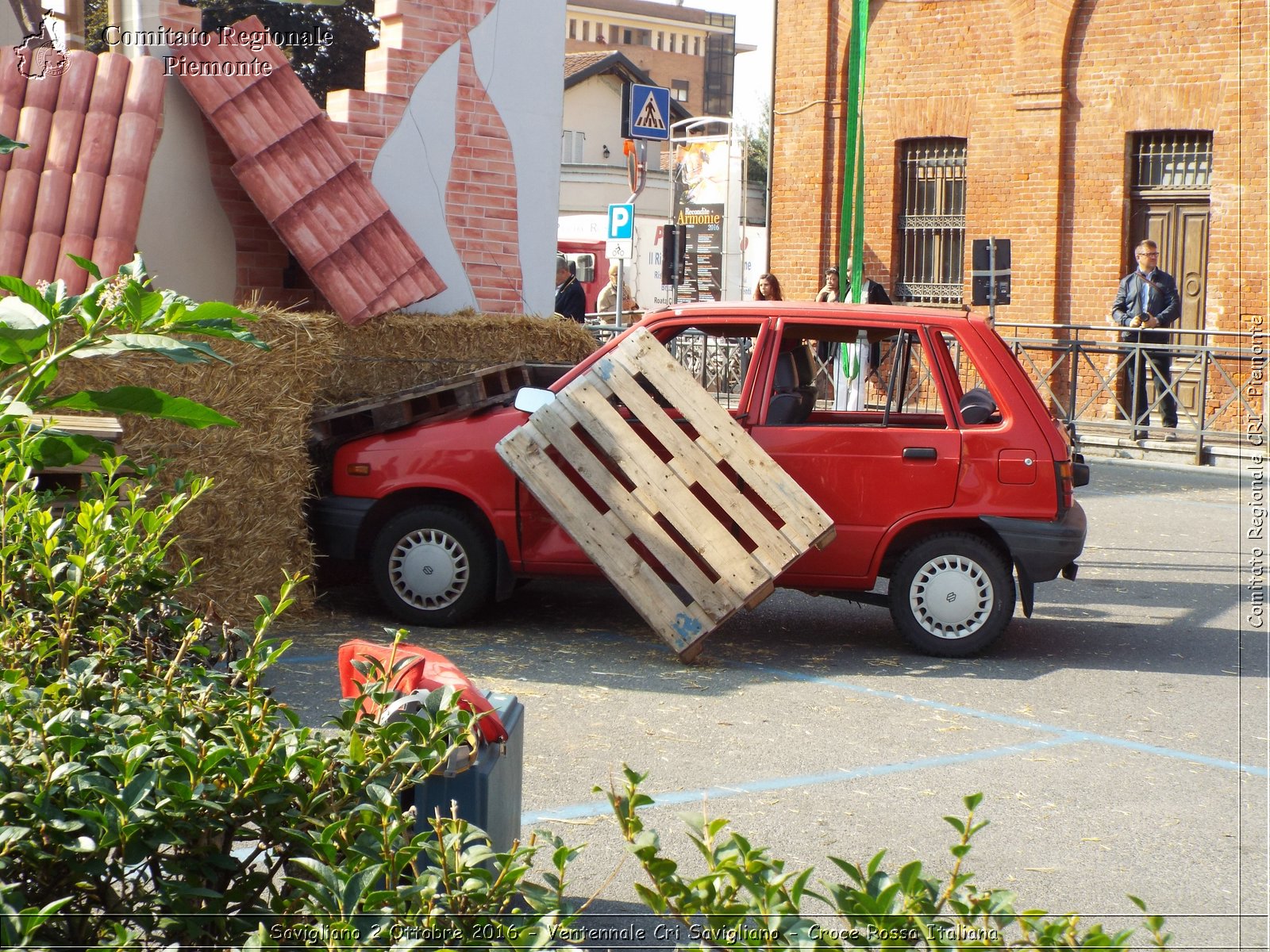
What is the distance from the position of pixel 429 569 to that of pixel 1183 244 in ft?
55.5

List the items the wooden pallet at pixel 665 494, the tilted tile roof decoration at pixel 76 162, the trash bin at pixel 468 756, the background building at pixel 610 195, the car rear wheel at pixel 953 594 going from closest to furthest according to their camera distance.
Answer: the trash bin at pixel 468 756 < the wooden pallet at pixel 665 494 < the car rear wheel at pixel 953 594 < the tilted tile roof decoration at pixel 76 162 < the background building at pixel 610 195

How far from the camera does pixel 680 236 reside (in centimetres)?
2347

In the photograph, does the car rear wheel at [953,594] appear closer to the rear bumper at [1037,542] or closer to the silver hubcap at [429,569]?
the rear bumper at [1037,542]

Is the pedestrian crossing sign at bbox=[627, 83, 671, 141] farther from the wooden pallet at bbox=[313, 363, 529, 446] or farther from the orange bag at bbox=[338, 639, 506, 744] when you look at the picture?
the orange bag at bbox=[338, 639, 506, 744]

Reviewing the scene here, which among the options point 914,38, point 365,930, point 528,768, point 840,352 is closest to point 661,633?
point 528,768

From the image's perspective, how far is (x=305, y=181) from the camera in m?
9.92

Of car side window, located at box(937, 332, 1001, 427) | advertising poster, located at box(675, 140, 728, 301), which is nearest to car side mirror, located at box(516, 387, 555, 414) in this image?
car side window, located at box(937, 332, 1001, 427)

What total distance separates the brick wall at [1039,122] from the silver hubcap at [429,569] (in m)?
14.7

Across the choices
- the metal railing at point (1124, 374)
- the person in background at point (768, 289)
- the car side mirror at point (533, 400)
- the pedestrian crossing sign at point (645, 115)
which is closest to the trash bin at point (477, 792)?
the car side mirror at point (533, 400)

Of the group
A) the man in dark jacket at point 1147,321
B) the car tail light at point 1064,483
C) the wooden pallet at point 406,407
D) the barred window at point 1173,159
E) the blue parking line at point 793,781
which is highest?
the barred window at point 1173,159

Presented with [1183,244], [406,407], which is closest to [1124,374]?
[1183,244]

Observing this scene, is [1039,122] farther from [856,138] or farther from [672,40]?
[672,40]

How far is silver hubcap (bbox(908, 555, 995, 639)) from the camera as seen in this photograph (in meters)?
7.46

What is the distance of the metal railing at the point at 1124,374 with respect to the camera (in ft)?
58.4
